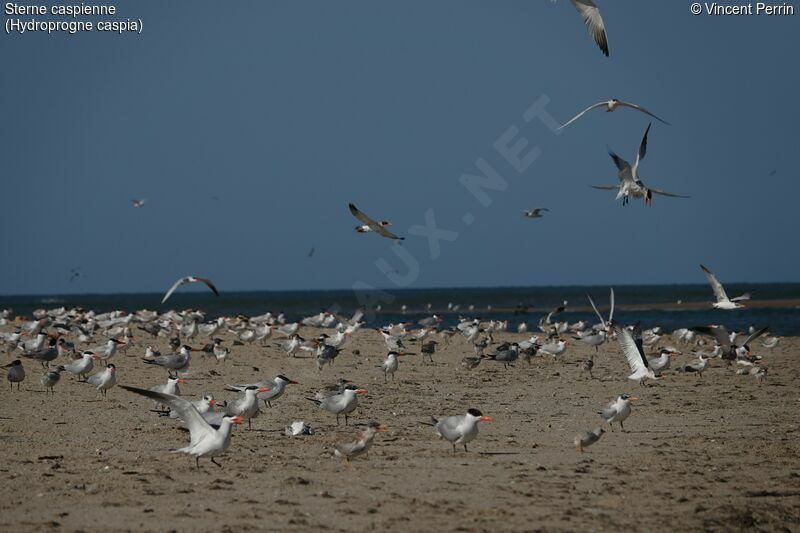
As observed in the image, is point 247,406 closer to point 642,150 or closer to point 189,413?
point 189,413

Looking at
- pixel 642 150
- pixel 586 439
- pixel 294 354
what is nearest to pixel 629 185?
pixel 642 150

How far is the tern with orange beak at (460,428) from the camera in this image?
10.4m

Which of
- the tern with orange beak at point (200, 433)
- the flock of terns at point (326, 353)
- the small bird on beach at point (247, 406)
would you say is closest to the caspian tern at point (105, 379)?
the flock of terns at point (326, 353)

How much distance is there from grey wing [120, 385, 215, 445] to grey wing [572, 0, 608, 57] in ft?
28.7

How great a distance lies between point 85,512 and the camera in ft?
25.3

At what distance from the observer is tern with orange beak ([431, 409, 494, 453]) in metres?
10.4

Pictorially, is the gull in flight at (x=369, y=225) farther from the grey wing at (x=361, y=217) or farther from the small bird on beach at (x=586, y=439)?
the small bird on beach at (x=586, y=439)

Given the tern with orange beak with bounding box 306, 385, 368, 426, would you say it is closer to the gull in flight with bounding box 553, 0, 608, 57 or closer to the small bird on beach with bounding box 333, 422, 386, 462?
the small bird on beach with bounding box 333, 422, 386, 462

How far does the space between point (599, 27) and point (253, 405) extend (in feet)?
25.7

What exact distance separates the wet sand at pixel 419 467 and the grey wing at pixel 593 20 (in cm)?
554

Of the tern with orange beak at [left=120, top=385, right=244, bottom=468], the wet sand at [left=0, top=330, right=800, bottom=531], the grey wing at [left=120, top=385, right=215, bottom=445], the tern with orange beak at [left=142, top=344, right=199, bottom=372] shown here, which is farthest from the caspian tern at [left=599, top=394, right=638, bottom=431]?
the tern with orange beak at [left=142, top=344, right=199, bottom=372]

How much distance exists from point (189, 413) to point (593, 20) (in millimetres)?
9294

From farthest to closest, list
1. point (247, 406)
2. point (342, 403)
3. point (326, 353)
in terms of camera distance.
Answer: point (326, 353) → point (342, 403) → point (247, 406)

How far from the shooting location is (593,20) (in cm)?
1527
